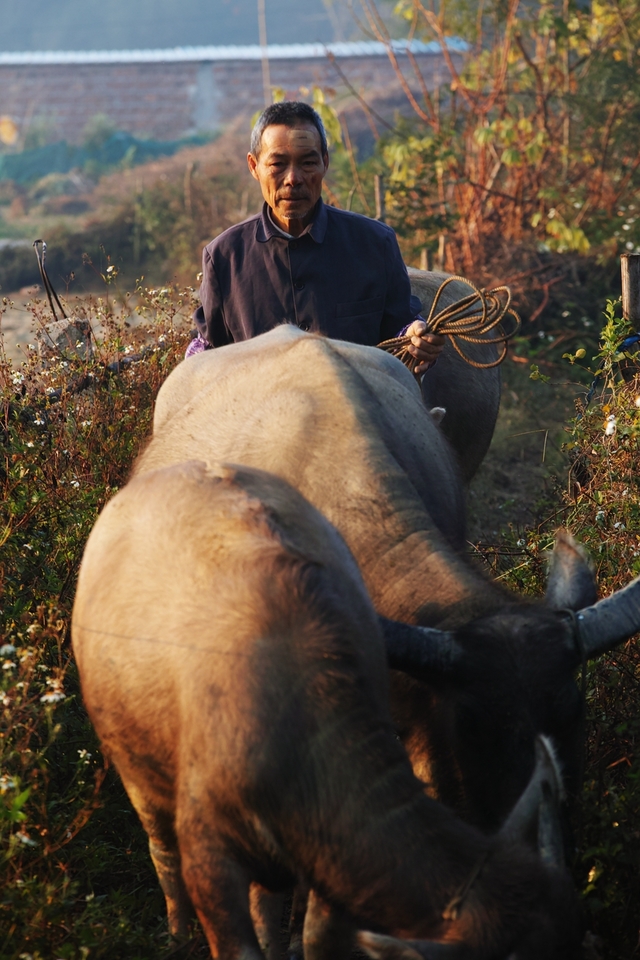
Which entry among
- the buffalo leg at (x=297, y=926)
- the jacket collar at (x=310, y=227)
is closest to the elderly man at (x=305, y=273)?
the jacket collar at (x=310, y=227)

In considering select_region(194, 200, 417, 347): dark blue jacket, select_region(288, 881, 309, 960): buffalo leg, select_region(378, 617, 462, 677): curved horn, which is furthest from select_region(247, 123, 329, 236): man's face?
select_region(288, 881, 309, 960): buffalo leg

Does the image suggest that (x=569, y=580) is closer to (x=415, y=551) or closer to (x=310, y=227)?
(x=415, y=551)

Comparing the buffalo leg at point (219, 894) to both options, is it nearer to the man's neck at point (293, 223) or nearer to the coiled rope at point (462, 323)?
the coiled rope at point (462, 323)

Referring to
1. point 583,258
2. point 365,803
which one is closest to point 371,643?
point 365,803

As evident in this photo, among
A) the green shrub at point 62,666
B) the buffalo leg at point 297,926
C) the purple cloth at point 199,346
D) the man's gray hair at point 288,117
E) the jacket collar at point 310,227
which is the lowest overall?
the buffalo leg at point 297,926

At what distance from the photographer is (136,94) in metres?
36.2

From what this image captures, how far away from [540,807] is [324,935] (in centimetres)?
92

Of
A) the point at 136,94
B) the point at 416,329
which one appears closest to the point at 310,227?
the point at 416,329

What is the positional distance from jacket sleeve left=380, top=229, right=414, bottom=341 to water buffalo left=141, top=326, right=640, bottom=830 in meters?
0.82

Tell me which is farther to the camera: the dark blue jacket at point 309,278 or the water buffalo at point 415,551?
the dark blue jacket at point 309,278

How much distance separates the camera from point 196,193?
1730 cm

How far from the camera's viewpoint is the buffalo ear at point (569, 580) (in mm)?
2980

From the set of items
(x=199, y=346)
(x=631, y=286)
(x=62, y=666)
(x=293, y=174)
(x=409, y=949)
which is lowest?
(x=62, y=666)

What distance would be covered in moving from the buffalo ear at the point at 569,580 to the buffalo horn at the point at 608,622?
14 centimetres
